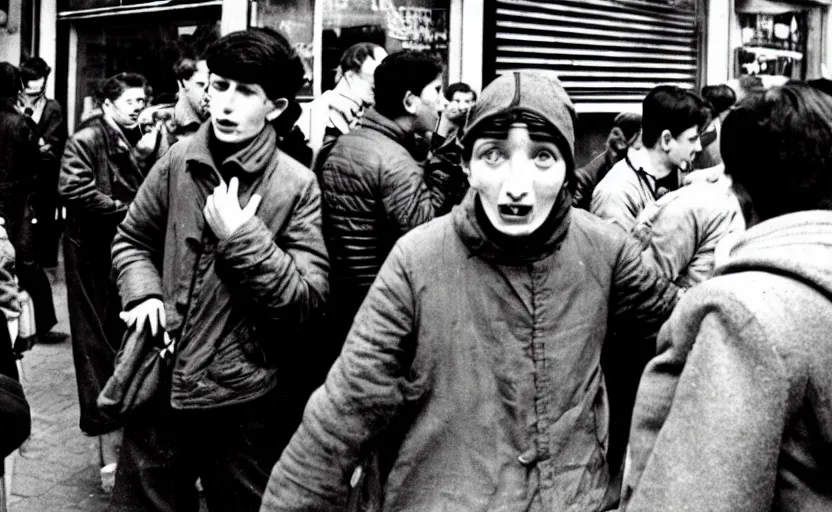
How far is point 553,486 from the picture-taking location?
8.14 feet

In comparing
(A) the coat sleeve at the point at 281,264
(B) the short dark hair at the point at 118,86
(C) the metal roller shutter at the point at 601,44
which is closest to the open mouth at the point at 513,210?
(A) the coat sleeve at the point at 281,264

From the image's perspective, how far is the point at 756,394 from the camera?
1.73 m

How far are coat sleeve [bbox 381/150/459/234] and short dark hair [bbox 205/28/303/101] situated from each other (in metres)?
0.66

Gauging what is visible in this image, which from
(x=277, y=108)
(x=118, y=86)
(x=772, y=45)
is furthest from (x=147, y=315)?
(x=772, y=45)

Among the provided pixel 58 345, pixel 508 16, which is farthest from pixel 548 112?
pixel 58 345

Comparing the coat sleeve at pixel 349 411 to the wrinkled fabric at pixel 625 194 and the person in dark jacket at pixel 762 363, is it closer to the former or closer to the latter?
the person in dark jacket at pixel 762 363

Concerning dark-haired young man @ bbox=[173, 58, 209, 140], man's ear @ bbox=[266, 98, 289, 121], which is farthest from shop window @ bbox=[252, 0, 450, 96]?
man's ear @ bbox=[266, 98, 289, 121]

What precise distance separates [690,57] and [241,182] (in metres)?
7.06

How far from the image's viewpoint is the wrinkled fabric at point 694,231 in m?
3.80

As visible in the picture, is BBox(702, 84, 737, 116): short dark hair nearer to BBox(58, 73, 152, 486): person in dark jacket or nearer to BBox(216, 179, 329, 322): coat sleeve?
BBox(58, 73, 152, 486): person in dark jacket

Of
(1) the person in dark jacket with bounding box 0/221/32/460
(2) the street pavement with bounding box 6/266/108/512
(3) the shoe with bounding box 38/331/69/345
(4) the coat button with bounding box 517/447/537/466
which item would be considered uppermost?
(1) the person in dark jacket with bounding box 0/221/32/460

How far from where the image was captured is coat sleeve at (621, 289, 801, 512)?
68.1 inches

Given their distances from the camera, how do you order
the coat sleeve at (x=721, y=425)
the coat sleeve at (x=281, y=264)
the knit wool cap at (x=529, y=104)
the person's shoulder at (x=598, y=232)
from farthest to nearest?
the coat sleeve at (x=281, y=264), the person's shoulder at (x=598, y=232), the knit wool cap at (x=529, y=104), the coat sleeve at (x=721, y=425)

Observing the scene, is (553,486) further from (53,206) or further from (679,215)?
(53,206)
